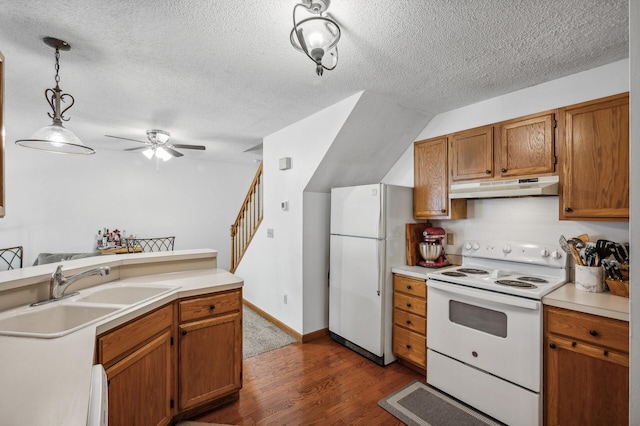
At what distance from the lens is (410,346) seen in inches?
107

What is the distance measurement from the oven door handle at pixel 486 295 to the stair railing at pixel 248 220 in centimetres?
254

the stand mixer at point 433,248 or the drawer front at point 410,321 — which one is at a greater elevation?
the stand mixer at point 433,248

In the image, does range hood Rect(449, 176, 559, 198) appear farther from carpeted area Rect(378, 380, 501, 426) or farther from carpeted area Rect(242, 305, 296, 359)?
carpeted area Rect(242, 305, 296, 359)

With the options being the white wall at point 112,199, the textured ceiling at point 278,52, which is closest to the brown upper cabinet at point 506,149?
the textured ceiling at point 278,52

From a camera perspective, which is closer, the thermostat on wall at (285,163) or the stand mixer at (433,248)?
the stand mixer at (433,248)

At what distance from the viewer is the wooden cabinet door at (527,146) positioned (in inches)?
89.7

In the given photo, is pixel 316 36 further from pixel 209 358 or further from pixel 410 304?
pixel 410 304

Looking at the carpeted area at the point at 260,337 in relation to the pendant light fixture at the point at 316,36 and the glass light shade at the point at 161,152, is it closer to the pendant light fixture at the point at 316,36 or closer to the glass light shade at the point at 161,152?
the glass light shade at the point at 161,152

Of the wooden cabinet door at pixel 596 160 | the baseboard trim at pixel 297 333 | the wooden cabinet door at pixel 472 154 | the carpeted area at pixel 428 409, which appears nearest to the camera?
the wooden cabinet door at pixel 596 160

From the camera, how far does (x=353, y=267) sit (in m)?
3.08

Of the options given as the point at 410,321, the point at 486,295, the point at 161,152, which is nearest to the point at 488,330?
the point at 486,295

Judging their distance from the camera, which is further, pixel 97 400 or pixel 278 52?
pixel 278 52

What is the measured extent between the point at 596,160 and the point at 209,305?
109 inches

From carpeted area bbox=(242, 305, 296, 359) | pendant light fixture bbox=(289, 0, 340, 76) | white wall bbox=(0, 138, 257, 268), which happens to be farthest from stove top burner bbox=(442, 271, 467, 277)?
white wall bbox=(0, 138, 257, 268)
